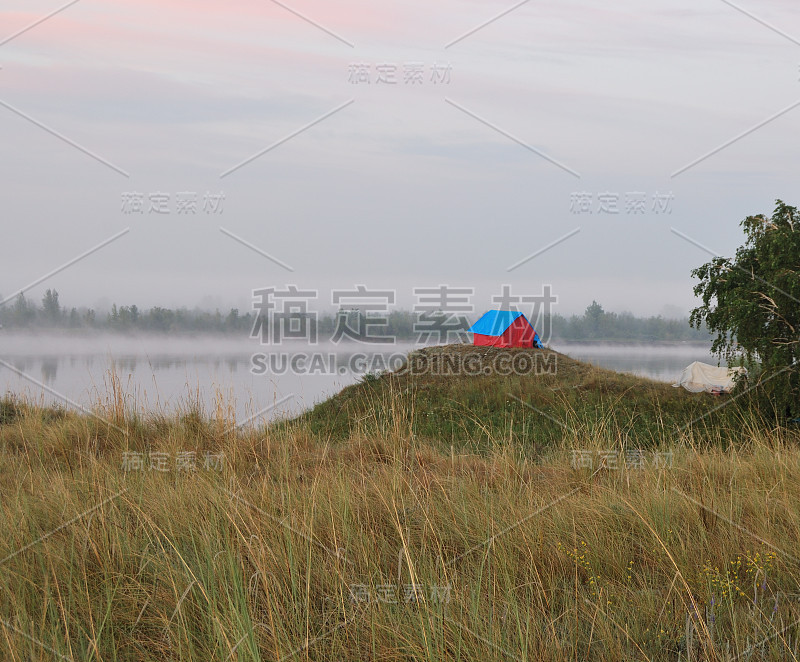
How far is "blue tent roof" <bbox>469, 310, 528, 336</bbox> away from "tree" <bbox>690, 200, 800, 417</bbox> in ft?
33.3

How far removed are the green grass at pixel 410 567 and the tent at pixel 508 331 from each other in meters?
15.7

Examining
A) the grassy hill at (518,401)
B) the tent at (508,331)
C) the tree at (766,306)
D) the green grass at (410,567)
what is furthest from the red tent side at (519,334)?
the green grass at (410,567)

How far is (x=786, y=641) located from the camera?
2537 millimetres

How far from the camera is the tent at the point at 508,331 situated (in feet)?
69.2

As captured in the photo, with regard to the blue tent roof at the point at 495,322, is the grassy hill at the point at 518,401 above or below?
below

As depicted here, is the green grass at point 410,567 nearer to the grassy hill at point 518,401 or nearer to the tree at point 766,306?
the grassy hill at point 518,401

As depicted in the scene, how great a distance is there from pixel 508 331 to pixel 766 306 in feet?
36.4

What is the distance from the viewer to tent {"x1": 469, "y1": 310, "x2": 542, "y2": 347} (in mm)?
21094

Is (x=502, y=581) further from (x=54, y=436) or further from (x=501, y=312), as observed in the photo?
(x=501, y=312)

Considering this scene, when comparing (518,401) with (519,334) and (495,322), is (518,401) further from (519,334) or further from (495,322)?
(495,322)

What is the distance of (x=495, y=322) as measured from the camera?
21484mm

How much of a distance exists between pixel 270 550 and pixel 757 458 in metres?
4.09

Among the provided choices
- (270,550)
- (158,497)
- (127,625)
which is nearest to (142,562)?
(127,625)

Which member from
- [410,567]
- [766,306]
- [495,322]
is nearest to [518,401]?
[766,306]
